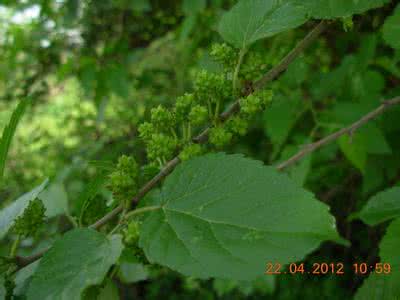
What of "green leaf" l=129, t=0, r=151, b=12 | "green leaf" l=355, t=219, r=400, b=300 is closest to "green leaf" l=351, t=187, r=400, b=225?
"green leaf" l=355, t=219, r=400, b=300

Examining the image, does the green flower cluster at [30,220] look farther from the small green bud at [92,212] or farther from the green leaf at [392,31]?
the green leaf at [392,31]

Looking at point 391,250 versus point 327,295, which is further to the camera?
point 327,295

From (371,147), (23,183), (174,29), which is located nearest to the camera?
(371,147)

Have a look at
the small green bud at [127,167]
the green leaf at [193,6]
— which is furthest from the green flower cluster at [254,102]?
the green leaf at [193,6]

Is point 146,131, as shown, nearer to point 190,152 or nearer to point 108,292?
point 190,152

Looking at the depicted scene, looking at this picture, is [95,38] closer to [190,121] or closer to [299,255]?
[190,121]

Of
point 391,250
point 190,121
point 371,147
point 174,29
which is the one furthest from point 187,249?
point 174,29

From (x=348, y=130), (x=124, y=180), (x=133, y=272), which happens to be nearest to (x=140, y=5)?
(x=348, y=130)
